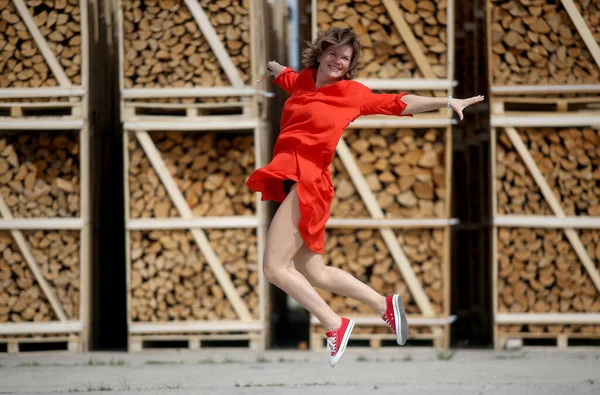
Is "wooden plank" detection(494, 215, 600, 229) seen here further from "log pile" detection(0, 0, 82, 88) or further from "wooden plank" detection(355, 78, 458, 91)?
"log pile" detection(0, 0, 82, 88)

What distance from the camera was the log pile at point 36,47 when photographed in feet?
27.4

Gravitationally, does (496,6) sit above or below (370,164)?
above

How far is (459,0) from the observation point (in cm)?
970

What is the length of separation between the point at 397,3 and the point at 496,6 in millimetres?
846

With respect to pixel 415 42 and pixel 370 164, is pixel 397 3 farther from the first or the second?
pixel 370 164

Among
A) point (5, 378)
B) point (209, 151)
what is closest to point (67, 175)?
point (209, 151)

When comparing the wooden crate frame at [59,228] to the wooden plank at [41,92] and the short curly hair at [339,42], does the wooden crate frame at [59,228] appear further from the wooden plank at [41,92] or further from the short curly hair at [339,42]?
the short curly hair at [339,42]

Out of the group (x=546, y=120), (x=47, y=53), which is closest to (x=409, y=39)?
(x=546, y=120)

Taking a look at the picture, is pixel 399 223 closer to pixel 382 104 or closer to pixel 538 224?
pixel 538 224

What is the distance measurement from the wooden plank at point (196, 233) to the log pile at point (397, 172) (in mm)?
1081

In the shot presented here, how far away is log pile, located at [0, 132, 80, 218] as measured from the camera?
8.43 m

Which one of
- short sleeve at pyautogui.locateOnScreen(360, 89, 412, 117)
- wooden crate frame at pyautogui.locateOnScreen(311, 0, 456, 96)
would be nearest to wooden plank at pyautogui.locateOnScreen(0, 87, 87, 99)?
wooden crate frame at pyautogui.locateOnScreen(311, 0, 456, 96)

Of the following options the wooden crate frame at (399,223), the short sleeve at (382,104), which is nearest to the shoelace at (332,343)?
the short sleeve at (382,104)

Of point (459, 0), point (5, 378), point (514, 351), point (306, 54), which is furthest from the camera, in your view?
point (459, 0)
